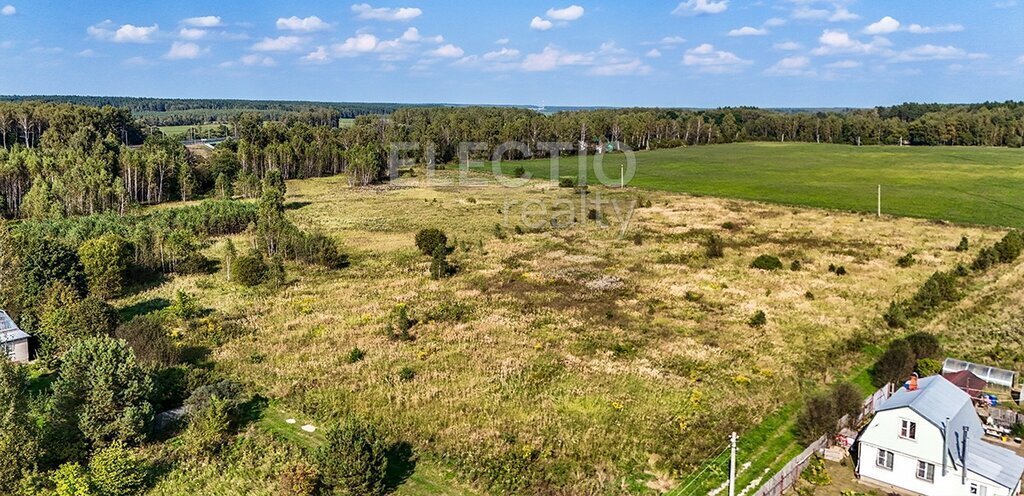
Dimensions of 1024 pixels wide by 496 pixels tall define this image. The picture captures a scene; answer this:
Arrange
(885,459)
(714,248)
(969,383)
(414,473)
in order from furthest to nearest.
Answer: (714,248) → (969,383) → (414,473) → (885,459)

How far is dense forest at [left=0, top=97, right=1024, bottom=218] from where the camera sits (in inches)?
3388

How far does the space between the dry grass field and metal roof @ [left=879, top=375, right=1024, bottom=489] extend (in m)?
6.84

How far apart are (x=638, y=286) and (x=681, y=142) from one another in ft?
505

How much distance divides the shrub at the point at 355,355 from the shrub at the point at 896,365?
A: 2697 centimetres

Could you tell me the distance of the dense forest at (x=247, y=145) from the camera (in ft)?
282

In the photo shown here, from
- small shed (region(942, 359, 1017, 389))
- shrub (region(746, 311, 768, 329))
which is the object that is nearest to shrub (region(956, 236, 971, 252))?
shrub (region(746, 311, 768, 329))

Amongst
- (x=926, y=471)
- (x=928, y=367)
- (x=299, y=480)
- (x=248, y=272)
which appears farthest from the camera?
(x=248, y=272)

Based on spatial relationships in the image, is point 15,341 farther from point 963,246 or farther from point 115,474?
point 963,246

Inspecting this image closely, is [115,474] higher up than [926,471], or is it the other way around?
[115,474]

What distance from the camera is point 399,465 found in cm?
2531

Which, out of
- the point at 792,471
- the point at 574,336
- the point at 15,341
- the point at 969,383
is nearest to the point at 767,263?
the point at 574,336

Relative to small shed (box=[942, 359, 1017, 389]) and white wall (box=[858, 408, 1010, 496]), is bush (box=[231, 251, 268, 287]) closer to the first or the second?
white wall (box=[858, 408, 1010, 496])

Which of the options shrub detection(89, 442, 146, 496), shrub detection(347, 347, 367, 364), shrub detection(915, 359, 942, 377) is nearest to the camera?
shrub detection(89, 442, 146, 496)

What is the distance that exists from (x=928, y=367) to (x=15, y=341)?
46841mm
